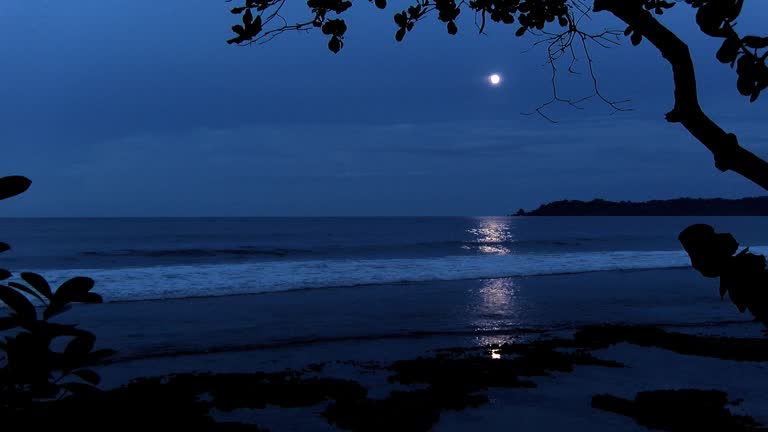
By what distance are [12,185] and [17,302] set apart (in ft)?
1.24

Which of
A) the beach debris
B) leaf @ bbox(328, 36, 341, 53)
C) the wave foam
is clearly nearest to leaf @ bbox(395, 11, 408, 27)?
leaf @ bbox(328, 36, 341, 53)

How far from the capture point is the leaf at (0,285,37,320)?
73.6 inches

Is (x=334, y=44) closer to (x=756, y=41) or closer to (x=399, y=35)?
(x=399, y=35)

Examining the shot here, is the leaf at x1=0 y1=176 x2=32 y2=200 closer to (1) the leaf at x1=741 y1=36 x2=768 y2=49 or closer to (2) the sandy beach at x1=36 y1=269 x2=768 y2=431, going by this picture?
(1) the leaf at x1=741 y1=36 x2=768 y2=49

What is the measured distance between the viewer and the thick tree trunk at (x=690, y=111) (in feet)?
A: 5.66

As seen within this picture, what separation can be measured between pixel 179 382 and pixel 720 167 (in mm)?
7092

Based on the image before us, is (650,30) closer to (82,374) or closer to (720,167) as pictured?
(720,167)

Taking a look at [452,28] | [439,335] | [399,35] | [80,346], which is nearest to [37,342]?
[80,346]

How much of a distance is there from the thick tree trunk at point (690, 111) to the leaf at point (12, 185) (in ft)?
6.49

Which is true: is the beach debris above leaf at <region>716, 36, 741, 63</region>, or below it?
below

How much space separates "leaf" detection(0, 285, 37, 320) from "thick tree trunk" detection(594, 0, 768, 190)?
2132 millimetres

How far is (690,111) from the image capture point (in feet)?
6.00

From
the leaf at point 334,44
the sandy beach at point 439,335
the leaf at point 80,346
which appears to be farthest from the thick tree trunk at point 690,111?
the sandy beach at point 439,335

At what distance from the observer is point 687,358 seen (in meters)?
8.68
